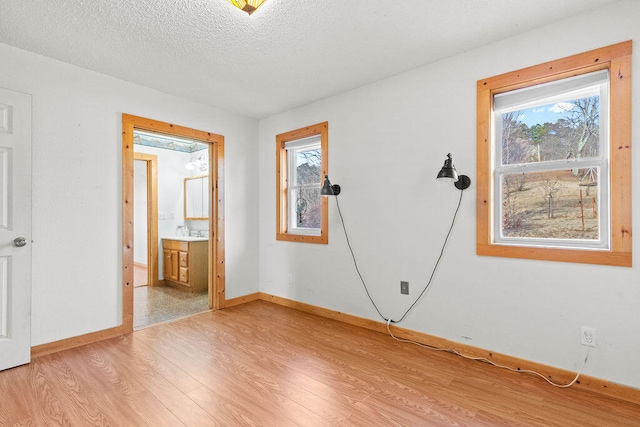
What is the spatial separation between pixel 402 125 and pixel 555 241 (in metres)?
1.55

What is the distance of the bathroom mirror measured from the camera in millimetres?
5348

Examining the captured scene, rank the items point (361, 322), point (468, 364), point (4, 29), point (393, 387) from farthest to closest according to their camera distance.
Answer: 1. point (361, 322)
2. point (468, 364)
3. point (4, 29)
4. point (393, 387)

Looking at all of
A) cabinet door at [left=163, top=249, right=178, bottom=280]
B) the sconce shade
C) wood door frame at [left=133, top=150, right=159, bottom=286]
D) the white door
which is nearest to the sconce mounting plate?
the sconce shade

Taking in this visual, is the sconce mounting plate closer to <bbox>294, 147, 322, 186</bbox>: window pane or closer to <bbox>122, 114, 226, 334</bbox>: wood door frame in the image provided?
<bbox>294, 147, 322, 186</bbox>: window pane

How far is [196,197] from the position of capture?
5.51 metres

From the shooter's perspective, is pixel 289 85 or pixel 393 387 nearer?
pixel 393 387

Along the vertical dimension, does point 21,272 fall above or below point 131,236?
below

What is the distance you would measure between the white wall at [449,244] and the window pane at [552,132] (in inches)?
9.5

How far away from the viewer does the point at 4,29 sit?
225 centimetres

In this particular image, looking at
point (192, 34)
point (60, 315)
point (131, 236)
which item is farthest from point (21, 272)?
point (192, 34)

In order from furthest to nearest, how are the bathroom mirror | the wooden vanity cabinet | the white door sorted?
the bathroom mirror → the wooden vanity cabinet → the white door

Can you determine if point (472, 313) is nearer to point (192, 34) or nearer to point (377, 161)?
point (377, 161)

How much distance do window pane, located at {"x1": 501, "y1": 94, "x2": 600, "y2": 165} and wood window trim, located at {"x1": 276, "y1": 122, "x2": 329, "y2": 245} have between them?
1785mm

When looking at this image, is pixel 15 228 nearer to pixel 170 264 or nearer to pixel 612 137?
pixel 170 264
